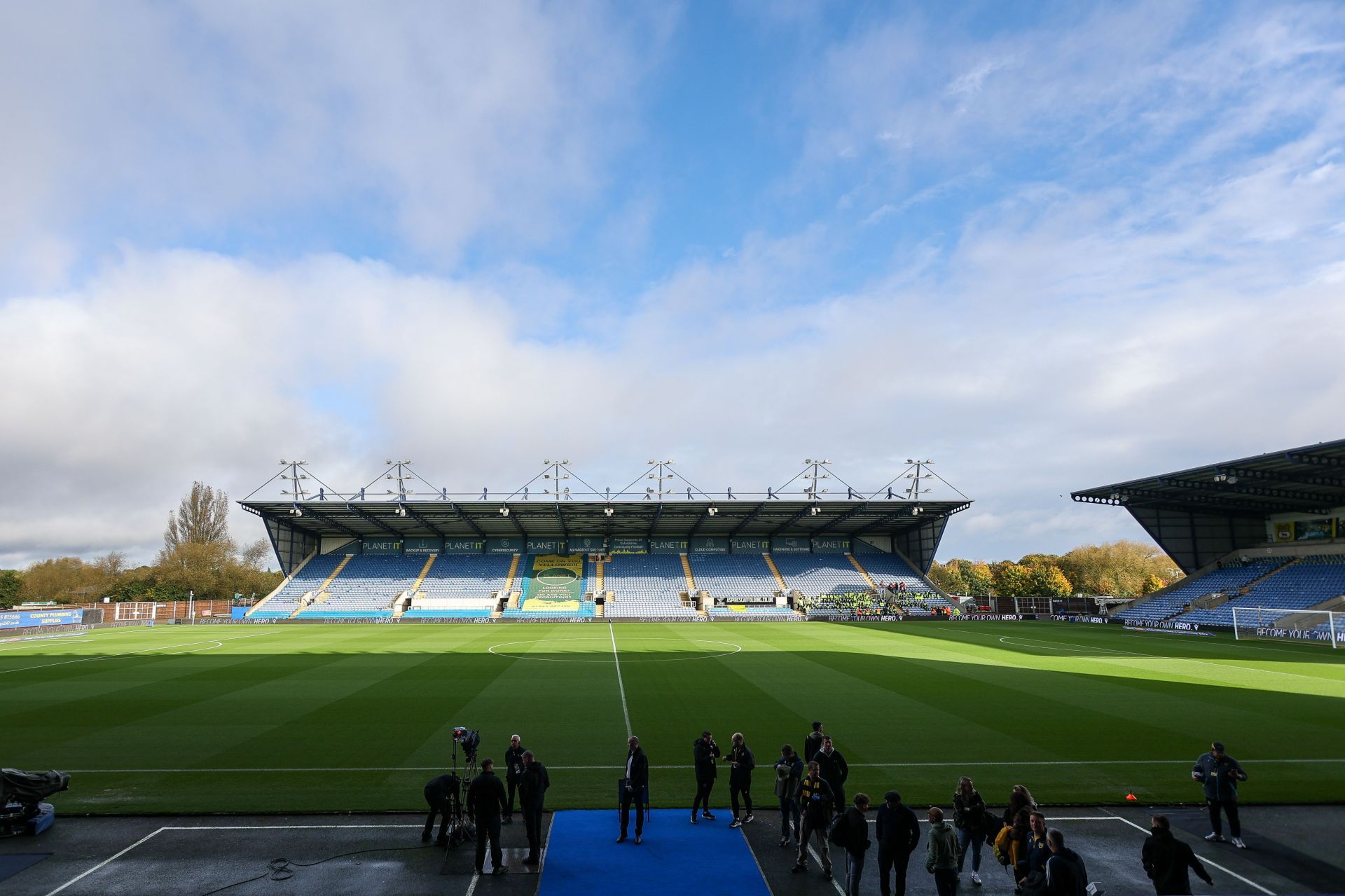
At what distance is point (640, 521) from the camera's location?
74938 mm

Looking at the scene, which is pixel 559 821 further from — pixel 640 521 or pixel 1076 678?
pixel 640 521

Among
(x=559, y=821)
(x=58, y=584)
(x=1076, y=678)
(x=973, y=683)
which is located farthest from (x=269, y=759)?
(x=58, y=584)

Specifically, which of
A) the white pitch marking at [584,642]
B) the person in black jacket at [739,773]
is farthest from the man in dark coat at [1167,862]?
the white pitch marking at [584,642]

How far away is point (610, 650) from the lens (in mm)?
36281

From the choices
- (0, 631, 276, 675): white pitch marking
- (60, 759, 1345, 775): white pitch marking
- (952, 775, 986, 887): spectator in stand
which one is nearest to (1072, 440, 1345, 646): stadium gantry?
(60, 759, 1345, 775): white pitch marking

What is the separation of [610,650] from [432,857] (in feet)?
87.5

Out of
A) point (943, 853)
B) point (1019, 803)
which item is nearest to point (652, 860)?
point (943, 853)

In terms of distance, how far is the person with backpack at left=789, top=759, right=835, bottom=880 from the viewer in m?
9.41

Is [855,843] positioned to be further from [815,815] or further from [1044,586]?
[1044,586]

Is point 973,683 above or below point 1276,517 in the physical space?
below

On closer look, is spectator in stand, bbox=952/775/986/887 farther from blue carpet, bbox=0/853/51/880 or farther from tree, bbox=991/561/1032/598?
tree, bbox=991/561/1032/598

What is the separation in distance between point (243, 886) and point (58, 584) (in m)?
105

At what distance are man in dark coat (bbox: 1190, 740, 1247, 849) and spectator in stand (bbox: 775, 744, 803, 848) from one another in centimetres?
581

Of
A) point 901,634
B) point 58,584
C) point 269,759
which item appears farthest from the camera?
point 58,584
